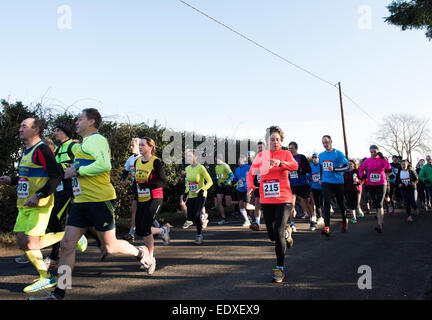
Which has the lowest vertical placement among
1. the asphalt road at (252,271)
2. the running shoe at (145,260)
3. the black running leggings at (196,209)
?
the asphalt road at (252,271)

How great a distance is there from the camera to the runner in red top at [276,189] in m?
4.93

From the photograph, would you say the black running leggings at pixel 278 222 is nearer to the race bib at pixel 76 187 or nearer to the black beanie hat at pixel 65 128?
the race bib at pixel 76 187

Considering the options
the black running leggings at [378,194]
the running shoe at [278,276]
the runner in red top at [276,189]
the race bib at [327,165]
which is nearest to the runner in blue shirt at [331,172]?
the race bib at [327,165]

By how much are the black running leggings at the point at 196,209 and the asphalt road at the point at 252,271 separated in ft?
1.62

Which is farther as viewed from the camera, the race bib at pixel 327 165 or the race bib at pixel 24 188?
the race bib at pixel 327 165

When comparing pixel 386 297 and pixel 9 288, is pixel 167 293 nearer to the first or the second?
pixel 9 288

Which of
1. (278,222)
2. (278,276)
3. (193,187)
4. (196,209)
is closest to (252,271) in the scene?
(278,276)

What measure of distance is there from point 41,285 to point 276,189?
353 centimetres

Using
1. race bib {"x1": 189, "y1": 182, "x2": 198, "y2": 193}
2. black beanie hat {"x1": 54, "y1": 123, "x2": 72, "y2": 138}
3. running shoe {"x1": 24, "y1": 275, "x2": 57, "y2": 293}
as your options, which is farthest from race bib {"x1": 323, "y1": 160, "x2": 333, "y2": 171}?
running shoe {"x1": 24, "y1": 275, "x2": 57, "y2": 293}

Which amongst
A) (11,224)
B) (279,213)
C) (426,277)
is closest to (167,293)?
(279,213)

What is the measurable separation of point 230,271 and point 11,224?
621 cm

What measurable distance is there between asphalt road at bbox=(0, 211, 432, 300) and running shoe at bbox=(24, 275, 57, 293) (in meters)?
0.13

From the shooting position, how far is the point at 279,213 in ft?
16.8

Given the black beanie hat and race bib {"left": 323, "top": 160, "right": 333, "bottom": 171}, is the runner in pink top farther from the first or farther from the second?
the black beanie hat
